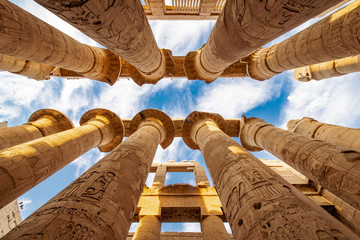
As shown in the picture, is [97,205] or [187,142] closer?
[97,205]

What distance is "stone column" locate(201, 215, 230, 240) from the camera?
7.24m

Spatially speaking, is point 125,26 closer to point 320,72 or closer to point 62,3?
point 62,3

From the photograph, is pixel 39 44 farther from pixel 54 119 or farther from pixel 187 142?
pixel 187 142

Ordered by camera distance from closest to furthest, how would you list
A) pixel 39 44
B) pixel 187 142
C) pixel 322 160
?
pixel 322 160
pixel 39 44
pixel 187 142

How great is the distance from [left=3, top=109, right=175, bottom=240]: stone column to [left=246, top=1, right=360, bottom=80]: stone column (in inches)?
253

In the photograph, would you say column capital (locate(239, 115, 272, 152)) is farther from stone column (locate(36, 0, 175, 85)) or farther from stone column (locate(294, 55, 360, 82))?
stone column (locate(36, 0, 175, 85))

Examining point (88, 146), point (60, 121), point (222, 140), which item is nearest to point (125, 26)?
point (222, 140)

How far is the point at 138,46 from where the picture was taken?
462cm

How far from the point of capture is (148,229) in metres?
8.04

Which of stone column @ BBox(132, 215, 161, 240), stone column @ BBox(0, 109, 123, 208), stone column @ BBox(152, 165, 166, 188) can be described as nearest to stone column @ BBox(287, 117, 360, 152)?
stone column @ BBox(132, 215, 161, 240)

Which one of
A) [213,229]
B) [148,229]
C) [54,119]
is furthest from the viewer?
[54,119]

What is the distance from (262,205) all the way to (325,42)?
5.35m

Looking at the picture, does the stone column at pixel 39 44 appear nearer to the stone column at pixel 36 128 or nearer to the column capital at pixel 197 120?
the stone column at pixel 36 128

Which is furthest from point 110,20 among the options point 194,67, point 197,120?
point 194,67
